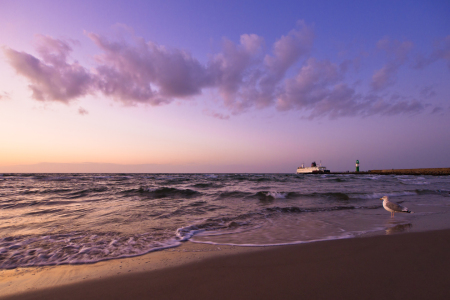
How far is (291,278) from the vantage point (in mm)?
2717

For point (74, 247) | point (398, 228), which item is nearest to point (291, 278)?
point (74, 247)

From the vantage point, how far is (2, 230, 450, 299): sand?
2354 mm

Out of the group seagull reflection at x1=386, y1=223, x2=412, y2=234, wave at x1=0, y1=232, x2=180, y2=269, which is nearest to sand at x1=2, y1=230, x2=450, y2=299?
wave at x1=0, y1=232, x2=180, y2=269

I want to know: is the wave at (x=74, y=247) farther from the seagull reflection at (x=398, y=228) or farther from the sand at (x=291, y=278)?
the seagull reflection at (x=398, y=228)

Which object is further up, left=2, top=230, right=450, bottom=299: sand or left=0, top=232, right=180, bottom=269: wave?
left=2, top=230, right=450, bottom=299: sand

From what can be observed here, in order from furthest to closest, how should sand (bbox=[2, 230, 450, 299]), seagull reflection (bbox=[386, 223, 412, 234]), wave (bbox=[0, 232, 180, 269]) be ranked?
seagull reflection (bbox=[386, 223, 412, 234])
wave (bbox=[0, 232, 180, 269])
sand (bbox=[2, 230, 450, 299])

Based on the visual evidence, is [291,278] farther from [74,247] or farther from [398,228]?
[398,228]

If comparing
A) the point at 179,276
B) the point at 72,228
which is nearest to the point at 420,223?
the point at 179,276

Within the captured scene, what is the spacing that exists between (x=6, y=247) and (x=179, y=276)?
377 cm

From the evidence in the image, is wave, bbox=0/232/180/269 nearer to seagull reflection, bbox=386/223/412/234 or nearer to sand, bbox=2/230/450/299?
sand, bbox=2/230/450/299

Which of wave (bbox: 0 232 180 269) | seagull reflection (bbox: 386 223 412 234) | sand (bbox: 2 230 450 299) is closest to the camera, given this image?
sand (bbox: 2 230 450 299)

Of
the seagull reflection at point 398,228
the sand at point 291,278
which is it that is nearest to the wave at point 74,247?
the sand at point 291,278

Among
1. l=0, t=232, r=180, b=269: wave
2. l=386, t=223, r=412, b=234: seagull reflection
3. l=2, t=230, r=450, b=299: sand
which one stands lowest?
l=0, t=232, r=180, b=269: wave

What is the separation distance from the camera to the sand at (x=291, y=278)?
7.72ft
